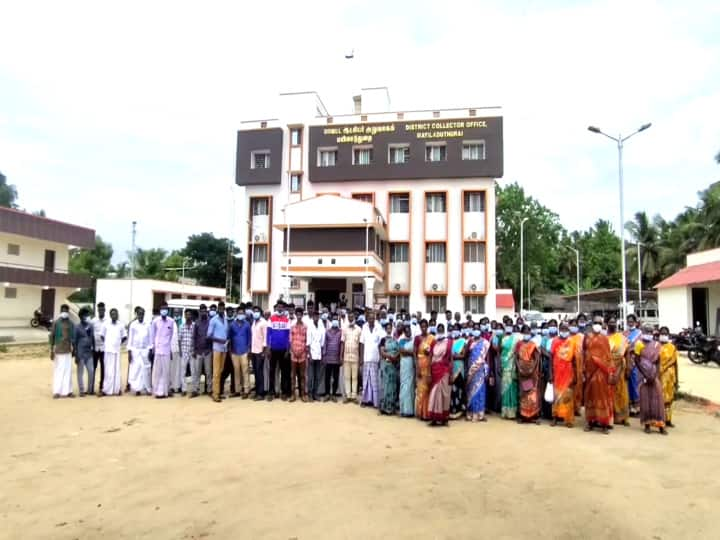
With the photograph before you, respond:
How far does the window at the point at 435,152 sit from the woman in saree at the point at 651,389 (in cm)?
2082

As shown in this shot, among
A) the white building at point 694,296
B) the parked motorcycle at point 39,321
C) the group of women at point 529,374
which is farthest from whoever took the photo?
the parked motorcycle at point 39,321

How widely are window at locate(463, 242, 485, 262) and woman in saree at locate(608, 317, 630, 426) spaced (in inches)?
745

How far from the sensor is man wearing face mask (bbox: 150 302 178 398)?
9.79 metres

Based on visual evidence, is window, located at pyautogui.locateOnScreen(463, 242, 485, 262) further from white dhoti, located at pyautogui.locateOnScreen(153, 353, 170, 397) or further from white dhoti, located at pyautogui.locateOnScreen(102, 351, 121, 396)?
white dhoti, located at pyautogui.locateOnScreen(102, 351, 121, 396)

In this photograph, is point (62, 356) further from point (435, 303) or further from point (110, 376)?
point (435, 303)

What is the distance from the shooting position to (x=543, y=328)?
9102 mm

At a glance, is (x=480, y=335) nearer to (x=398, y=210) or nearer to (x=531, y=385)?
(x=531, y=385)

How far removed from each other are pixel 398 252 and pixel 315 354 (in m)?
18.7

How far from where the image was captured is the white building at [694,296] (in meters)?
23.7

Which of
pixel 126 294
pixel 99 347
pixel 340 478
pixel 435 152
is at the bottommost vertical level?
pixel 340 478

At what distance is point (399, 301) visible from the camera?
27531mm

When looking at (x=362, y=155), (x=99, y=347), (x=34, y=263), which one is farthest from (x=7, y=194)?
(x=99, y=347)

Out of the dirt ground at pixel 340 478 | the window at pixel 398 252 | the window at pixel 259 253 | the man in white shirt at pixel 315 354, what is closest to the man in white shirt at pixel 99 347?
the dirt ground at pixel 340 478

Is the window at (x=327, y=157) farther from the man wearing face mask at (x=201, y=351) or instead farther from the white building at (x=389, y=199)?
the man wearing face mask at (x=201, y=351)
